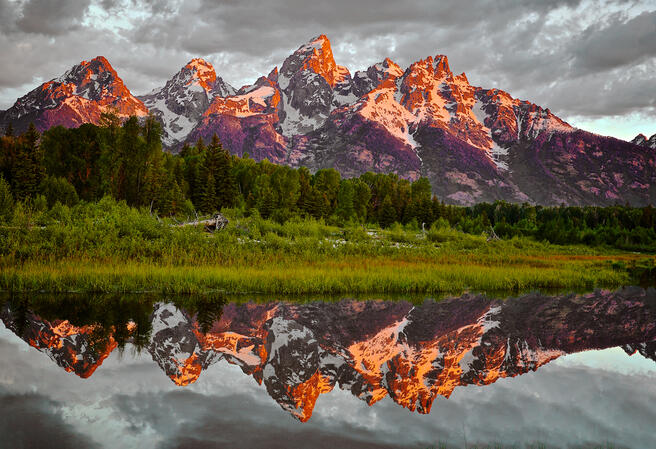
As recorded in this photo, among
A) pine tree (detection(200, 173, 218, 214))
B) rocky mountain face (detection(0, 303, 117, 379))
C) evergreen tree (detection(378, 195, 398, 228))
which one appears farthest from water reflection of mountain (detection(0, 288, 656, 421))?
evergreen tree (detection(378, 195, 398, 228))

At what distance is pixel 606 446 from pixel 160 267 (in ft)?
59.0

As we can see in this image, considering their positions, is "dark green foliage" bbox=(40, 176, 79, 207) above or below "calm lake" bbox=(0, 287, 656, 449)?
above

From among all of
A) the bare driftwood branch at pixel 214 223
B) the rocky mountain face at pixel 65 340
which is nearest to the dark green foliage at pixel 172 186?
the bare driftwood branch at pixel 214 223

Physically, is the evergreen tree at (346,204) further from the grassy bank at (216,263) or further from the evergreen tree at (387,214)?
the grassy bank at (216,263)

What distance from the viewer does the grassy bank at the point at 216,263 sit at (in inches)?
709

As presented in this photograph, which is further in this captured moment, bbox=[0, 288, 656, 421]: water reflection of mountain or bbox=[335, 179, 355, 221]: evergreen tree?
bbox=[335, 179, 355, 221]: evergreen tree

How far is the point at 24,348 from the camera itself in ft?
32.9

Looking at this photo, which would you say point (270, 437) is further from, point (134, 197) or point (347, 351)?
point (134, 197)

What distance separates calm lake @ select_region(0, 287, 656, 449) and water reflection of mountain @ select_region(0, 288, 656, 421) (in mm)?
55

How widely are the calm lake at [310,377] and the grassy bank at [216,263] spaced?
9.15 ft

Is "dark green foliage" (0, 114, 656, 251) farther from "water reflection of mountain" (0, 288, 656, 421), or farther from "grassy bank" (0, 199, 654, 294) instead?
"water reflection of mountain" (0, 288, 656, 421)

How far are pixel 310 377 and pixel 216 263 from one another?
14126 mm

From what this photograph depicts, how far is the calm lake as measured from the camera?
21.6 ft

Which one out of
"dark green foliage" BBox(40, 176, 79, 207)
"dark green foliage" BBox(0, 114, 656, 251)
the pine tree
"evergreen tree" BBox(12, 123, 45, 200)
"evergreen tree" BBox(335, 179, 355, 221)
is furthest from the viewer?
"evergreen tree" BBox(335, 179, 355, 221)
